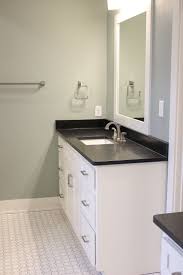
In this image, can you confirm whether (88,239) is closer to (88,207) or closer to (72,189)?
(88,207)

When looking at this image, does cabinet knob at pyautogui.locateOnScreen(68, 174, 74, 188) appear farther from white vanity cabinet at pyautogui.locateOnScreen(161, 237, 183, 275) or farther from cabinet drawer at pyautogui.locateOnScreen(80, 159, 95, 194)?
white vanity cabinet at pyautogui.locateOnScreen(161, 237, 183, 275)

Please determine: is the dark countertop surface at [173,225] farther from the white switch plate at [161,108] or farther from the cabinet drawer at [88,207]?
the white switch plate at [161,108]

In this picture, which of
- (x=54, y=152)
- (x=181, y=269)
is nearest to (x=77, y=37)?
(x=54, y=152)

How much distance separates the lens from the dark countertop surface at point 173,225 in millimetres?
1208

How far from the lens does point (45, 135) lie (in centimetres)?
375

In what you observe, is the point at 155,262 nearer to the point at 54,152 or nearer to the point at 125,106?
the point at 125,106

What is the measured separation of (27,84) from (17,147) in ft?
2.09

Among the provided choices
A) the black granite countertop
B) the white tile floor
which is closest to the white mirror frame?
the black granite countertop

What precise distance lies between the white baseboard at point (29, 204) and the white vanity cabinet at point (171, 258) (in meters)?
2.57

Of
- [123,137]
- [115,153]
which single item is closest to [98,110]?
[123,137]

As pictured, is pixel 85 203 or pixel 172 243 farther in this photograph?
pixel 85 203

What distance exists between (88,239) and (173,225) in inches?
56.1

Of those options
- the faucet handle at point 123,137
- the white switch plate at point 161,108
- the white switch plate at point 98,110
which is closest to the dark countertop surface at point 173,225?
the white switch plate at point 161,108

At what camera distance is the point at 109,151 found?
2693mm
